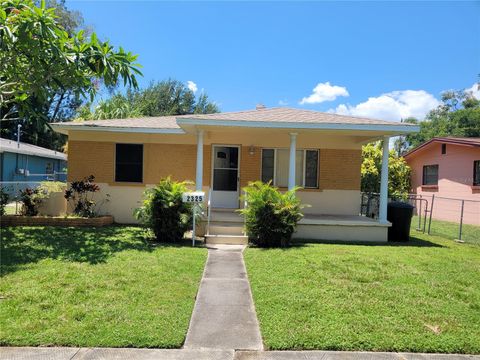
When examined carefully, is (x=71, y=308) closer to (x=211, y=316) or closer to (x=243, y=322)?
(x=211, y=316)

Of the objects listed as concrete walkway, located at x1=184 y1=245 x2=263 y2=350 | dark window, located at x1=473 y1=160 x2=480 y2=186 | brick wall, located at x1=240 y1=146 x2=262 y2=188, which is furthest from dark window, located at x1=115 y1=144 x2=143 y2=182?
dark window, located at x1=473 y1=160 x2=480 y2=186

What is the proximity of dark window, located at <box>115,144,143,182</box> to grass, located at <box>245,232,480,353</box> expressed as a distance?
582cm

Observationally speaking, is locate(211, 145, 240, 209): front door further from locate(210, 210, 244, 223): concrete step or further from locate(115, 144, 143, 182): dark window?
locate(115, 144, 143, 182): dark window

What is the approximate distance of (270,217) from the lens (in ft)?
30.7

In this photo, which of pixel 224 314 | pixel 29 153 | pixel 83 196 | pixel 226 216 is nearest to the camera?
pixel 224 314

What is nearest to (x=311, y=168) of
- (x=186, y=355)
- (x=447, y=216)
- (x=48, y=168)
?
(x=447, y=216)

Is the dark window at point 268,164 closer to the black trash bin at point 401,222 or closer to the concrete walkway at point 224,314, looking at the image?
the black trash bin at point 401,222

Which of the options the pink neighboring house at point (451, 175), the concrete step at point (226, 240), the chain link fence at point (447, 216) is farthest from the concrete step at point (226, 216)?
the pink neighboring house at point (451, 175)

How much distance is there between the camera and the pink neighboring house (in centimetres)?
1769

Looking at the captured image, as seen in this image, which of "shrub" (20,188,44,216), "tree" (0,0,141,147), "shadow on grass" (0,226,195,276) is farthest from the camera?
"shrub" (20,188,44,216)

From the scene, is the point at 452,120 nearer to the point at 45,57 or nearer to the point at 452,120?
the point at 452,120

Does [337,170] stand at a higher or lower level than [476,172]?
lower

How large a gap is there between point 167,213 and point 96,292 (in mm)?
4157

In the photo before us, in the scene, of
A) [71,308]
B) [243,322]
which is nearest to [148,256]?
[71,308]
